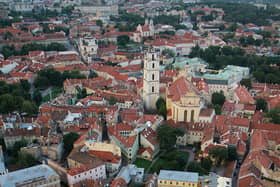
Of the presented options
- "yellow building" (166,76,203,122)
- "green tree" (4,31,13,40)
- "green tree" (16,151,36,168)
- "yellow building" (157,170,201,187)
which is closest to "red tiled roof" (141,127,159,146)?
"yellow building" (166,76,203,122)

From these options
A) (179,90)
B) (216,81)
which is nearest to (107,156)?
(179,90)

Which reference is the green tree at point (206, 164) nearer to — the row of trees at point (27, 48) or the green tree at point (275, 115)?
the green tree at point (275, 115)

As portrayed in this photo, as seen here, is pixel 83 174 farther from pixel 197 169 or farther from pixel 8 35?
pixel 8 35

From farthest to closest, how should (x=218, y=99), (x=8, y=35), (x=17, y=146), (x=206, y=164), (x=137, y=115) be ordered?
(x=8, y=35), (x=218, y=99), (x=137, y=115), (x=17, y=146), (x=206, y=164)

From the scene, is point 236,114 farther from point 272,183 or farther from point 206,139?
point 272,183

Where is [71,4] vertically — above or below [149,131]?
above

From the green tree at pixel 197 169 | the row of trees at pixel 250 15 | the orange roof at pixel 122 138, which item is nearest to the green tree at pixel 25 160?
the orange roof at pixel 122 138

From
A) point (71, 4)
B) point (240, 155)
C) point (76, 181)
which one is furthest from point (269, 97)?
point (71, 4)
